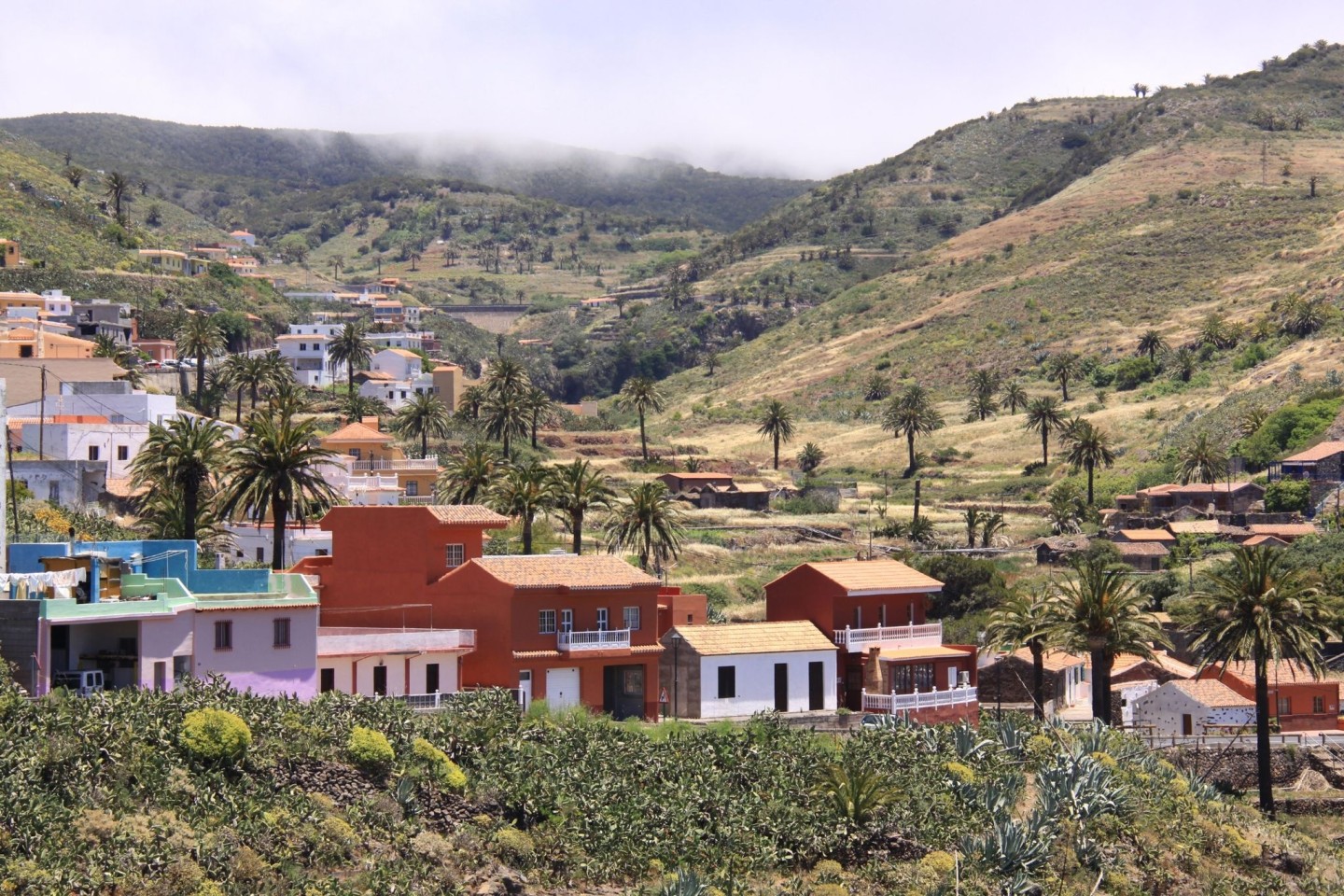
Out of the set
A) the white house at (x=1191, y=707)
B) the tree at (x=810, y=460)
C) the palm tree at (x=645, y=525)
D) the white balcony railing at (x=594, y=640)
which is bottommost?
the white house at (x=1191, y=707)

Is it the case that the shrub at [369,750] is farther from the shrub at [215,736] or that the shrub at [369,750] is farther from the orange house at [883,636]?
the orange house at [883,636]

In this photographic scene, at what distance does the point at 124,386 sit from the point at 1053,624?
59.5 m

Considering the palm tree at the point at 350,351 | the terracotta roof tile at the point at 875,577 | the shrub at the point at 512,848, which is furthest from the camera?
the palm tree at the point at 350,351

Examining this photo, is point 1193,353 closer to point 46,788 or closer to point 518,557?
point 518,557

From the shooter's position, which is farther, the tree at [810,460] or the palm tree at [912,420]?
the tree at [810,460]

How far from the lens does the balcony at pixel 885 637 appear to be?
63.0 metres

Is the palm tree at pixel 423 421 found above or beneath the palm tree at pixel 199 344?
beneath

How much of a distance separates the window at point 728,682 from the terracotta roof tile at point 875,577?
6697 millimetres

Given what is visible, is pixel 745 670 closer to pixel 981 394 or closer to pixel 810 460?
pixel 810 460

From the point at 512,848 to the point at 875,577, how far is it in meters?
26.7

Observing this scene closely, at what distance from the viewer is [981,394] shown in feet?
553

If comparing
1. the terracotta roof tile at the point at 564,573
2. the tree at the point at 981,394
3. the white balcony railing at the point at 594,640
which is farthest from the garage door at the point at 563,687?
the tree at the point at 981,394

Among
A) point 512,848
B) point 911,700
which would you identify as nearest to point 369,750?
point 512,848

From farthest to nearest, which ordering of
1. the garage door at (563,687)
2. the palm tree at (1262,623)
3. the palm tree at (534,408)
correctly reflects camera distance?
the palm tree at (534,408), the palm tree at (1262,623), the garage door at (563,687)
